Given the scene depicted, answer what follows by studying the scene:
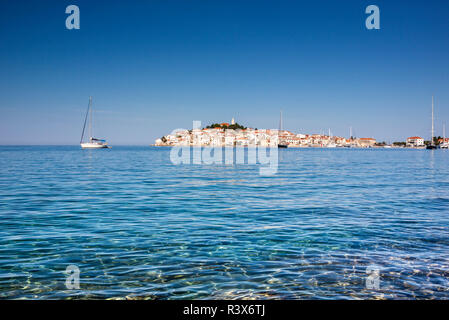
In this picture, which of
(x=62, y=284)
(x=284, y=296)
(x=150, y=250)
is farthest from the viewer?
(x=150, y=250)

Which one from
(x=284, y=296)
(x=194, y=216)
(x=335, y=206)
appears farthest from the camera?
(x=335, y=206)

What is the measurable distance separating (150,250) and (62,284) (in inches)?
102

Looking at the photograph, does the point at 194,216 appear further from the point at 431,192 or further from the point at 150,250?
the point at 431,192

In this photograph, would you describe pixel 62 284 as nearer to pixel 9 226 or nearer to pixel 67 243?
pixel 67 243

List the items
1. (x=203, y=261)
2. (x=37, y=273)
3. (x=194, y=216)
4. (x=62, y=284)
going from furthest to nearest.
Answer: (x=194, y=216), (x=203, y=261), (x=37, y=273), (x=62, y=284)

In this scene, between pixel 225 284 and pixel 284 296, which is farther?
pixel 225 284

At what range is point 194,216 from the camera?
1380 cm

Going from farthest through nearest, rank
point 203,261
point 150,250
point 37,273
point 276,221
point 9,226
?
point 276,221
point 9,226
point 150,250
point 203,261
point 37,273

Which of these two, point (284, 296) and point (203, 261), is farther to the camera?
point (203, 261)
